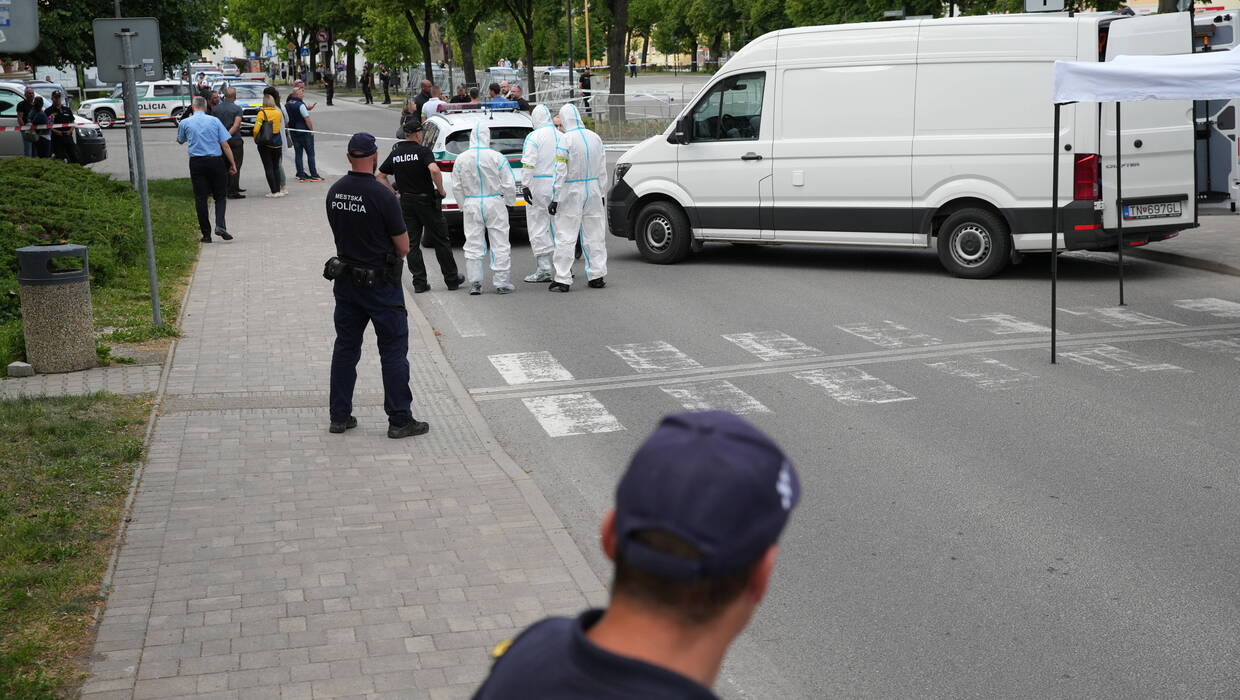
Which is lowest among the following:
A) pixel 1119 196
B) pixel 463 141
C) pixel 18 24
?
pixel 1119 196

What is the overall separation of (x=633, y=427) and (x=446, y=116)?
1018 cm

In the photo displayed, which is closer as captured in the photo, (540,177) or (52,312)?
(52,312)

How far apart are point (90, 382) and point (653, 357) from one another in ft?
13.8

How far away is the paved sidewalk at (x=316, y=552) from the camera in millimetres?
4934

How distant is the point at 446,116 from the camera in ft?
58.9

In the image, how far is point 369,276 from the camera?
325 inches

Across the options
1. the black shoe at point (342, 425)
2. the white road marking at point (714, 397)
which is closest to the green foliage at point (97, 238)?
the black shoe at point (342, 425)

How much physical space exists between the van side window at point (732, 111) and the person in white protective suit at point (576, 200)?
2.03m

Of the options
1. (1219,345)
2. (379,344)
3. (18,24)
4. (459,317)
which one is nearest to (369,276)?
(379,344)

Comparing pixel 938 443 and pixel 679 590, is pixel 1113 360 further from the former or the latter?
pixel 679 590

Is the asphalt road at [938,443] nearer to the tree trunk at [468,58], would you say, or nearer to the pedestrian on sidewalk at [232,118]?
the pedestrian on sidewalk at [232,118]

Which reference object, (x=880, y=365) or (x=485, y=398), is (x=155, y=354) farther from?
(x=880, y=365)

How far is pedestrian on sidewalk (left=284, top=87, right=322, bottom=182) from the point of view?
25.8 meters

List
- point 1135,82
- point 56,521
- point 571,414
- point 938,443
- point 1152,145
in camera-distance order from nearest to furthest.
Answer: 1. point 56,521
2. point 938,443
3. point 571,414
4. point 1135,82
5. point 1152,145
